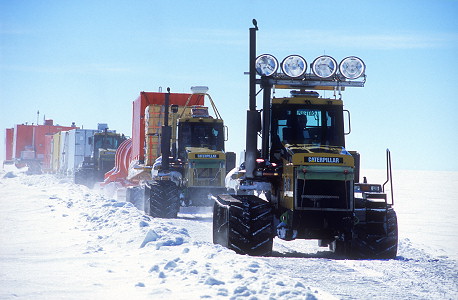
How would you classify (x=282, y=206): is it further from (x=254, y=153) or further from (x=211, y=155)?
(x=211, y=155)

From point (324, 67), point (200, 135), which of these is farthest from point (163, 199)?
point (324, 67)

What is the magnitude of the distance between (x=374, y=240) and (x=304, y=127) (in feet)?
7.61

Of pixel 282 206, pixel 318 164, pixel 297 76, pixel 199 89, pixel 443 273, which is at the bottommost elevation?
pixel 443 273

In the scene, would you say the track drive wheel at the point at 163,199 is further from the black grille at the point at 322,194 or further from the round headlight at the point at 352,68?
the round headlight at the point at 352,68

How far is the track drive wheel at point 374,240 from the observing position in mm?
9875

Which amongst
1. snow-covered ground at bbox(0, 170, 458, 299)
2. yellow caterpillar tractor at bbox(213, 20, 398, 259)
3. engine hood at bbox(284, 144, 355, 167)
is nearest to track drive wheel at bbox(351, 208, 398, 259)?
yellow caterpillar tractor at bbox(213, 20, 398, 259)

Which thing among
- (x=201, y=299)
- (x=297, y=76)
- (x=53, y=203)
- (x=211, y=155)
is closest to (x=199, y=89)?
(x=211, y=155)

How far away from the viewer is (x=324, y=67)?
10414 mm

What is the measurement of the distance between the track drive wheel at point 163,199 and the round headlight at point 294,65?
769cm

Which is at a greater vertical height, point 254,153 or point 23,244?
point 254,153

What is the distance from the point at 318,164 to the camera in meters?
9.54

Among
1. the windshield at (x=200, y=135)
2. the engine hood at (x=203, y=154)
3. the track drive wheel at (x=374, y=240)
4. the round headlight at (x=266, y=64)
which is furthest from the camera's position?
the windshield at (x=200, y=135)

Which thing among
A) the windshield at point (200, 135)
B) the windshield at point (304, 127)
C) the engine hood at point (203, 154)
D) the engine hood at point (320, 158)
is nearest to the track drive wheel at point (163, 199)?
the engine hood at point (203, 154)

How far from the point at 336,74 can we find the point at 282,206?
257 cm
